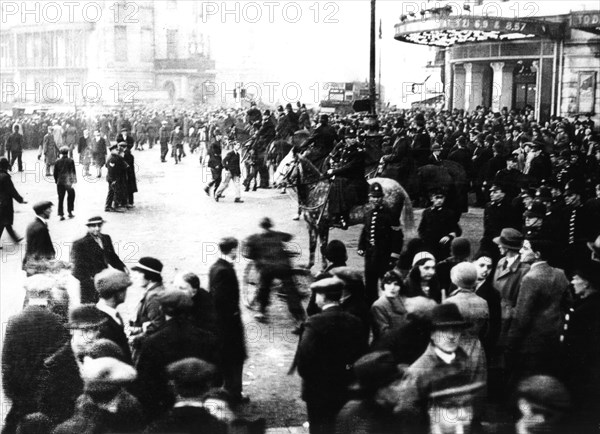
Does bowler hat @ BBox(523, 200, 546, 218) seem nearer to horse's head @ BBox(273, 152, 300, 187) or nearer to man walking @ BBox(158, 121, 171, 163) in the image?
horse's head @ BBox(273, 152, 300, 187)

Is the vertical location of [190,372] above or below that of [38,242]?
below

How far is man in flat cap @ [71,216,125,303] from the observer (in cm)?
883

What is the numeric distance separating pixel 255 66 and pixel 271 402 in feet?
167

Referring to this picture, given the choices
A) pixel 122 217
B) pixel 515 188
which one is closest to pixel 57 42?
pixel 122 217

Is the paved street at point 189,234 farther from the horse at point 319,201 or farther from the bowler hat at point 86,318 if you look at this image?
the bowler hat at point 86,318

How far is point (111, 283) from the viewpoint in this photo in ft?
21.0

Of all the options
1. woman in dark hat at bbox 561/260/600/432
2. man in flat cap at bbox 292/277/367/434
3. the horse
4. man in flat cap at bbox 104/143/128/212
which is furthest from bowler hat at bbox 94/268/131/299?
man in flat cap at bbox 104/143/128/212

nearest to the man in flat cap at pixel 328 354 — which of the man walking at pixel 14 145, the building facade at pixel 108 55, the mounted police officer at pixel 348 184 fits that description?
the mounted police officer at pixel 348 184

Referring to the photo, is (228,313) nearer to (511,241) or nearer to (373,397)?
(373,397)

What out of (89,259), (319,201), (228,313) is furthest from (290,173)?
(228,313)

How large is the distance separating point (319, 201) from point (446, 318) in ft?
28.5

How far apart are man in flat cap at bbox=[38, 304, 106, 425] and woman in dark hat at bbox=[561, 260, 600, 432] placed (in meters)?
3.69

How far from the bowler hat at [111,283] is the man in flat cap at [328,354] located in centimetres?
157

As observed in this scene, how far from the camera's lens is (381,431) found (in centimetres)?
567
